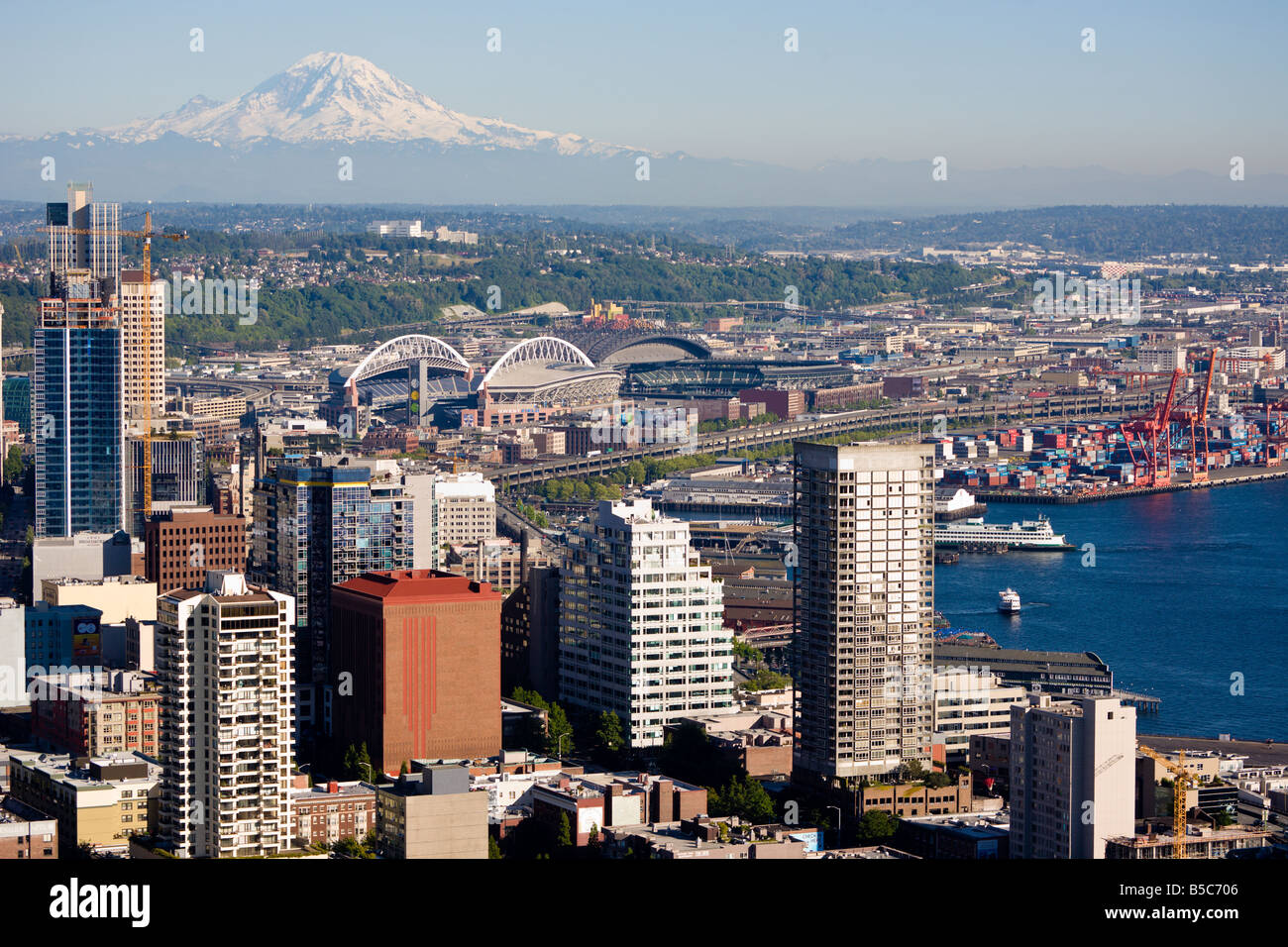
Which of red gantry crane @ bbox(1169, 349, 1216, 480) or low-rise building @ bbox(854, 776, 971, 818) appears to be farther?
red gantry crane @ bbox(1169, 349, 1216, 480)

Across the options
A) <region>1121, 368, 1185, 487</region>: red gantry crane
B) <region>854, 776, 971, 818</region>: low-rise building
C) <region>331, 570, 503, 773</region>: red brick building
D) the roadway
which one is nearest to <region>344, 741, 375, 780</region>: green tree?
<region>331, 570, 503, 773</region>: red brick building

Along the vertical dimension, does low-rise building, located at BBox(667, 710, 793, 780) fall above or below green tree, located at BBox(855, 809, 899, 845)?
above


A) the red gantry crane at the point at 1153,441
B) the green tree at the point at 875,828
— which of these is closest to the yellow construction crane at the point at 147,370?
the green tree at the point at 875,828

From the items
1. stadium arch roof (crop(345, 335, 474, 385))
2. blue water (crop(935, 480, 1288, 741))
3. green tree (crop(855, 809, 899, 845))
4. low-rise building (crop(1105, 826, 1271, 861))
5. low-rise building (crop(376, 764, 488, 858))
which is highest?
stadium arch roof (crop(345, 335, 474, 385))

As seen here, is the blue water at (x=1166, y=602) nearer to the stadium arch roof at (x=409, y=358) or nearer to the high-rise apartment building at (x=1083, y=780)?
the high-rise apartment building at (x=1083, y=780)

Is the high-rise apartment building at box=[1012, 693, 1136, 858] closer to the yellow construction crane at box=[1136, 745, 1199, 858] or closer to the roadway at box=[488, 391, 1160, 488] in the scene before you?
the yellow construction crane at box=[1136, 745, 1199, 858]
